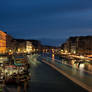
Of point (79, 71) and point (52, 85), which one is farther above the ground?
point (79, 71)

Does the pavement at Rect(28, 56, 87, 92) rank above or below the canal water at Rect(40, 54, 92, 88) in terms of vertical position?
below

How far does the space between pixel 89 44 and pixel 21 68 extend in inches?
4187

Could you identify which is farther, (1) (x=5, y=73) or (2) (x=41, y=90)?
(1) (x=5, y=73)

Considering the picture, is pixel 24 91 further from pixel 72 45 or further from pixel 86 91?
pixel 72 45

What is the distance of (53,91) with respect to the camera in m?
13.0

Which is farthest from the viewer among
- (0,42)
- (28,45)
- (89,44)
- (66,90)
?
(28,45)

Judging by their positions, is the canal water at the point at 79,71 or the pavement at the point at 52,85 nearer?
the pavement at the point at 52,85

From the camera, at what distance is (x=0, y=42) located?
345ft

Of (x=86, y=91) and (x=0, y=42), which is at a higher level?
(x=0, y=42)

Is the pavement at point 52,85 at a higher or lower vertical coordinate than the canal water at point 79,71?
lower

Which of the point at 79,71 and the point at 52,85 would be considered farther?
the point at 79,71

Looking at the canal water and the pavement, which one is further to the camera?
the canal water

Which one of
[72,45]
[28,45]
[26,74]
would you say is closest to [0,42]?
[72,45]

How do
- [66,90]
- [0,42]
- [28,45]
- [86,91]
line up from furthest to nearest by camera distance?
[28,45] < [0,42] < [66,90] < [86,91]
